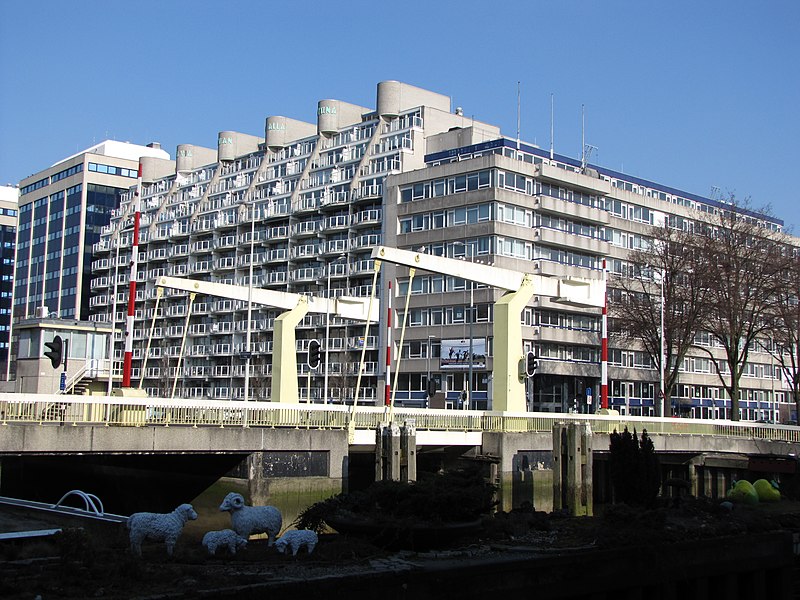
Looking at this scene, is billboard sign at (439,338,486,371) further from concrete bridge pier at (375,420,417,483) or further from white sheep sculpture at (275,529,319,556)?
white sheep sculpture at (275,529,319,556)

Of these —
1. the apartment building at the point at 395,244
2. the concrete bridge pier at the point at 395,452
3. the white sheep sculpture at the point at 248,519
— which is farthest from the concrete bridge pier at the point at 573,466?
the apartment building at the point at 395,244

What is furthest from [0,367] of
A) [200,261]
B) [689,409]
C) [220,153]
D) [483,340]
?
[689,409]

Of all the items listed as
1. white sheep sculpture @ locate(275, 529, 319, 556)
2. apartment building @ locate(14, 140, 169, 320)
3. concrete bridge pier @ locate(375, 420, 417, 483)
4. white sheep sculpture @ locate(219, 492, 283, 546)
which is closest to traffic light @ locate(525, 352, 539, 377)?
concrete bridge pier @ locate(375, 420, 417, 483)

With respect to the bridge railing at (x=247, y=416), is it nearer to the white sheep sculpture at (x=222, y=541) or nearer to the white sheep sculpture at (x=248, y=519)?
the white sheep sculpture at (x=248, y=519)

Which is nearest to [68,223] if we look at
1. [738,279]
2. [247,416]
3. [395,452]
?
[738,279]

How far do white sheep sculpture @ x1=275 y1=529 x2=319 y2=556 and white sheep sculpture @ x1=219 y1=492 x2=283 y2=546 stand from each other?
2.43ft

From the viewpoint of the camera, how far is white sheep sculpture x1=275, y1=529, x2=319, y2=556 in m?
15.5

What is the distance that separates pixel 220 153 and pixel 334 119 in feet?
61.8

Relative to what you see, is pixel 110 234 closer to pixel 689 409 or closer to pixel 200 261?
pixel 200 261

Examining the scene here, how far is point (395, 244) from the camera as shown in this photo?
84438 mm

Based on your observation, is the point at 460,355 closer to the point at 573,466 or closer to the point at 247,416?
the point at 573,466

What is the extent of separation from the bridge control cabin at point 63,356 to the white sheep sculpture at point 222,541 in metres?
30.1

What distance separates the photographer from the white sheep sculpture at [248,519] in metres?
16.5

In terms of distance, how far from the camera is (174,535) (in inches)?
603
